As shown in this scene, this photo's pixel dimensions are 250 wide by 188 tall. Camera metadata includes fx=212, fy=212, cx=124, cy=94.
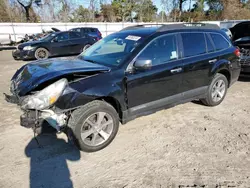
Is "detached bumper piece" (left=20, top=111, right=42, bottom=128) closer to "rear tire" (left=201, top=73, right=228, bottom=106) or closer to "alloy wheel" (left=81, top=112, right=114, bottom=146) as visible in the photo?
"alloy wheel" (left=81, top=112, right=114, bottom=146)

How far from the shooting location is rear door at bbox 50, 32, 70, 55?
11.5m

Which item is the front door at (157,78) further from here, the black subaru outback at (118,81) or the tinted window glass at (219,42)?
the tinted window glass at (219,42)

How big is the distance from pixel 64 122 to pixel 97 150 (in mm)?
672

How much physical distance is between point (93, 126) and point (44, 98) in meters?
0.81

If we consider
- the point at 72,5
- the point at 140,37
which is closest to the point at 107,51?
the point at 140,37

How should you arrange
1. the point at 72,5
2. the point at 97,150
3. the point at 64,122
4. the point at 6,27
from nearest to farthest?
the point at 64,122
the point at 97,150
the point at 6,27
the point at 72,5

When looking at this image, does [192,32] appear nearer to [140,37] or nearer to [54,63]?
[140,37]

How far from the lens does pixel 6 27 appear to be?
2233cm

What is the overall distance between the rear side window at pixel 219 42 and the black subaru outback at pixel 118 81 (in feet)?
0.08

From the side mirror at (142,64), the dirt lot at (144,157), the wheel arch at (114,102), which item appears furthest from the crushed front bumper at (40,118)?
the side mirror at (142,64)

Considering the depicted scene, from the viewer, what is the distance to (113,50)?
391 centimetres

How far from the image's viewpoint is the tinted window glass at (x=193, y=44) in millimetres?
3971

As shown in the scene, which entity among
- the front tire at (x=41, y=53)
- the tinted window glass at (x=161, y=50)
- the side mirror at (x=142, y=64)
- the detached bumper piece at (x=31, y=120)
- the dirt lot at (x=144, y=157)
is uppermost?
the tinted window glass at (x=161, y=50)

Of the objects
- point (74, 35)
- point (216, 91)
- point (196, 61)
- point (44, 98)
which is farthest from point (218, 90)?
point (74, 35)
